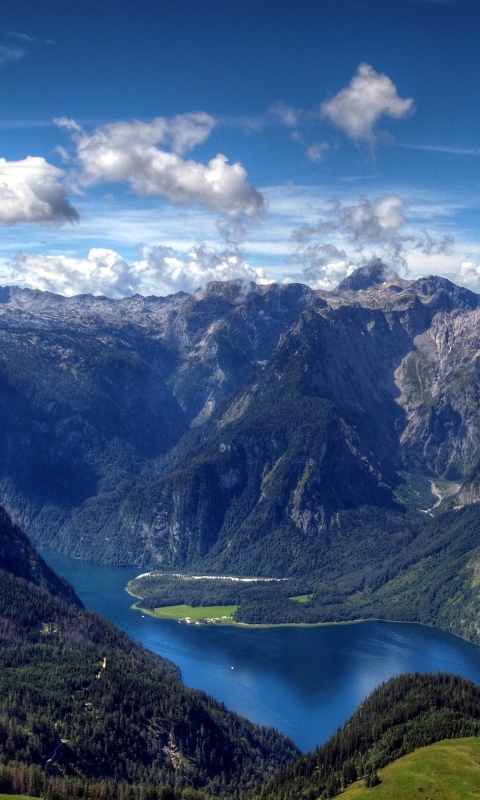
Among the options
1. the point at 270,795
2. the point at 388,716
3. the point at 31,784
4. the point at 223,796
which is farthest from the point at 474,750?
the point at 31,784

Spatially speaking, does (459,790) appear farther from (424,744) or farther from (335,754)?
(335,754)

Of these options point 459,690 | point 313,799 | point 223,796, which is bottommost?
point 223,796

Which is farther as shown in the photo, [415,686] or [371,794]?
[415,686]

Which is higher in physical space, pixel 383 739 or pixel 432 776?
pixel 432 776

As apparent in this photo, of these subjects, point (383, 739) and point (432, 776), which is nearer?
point (432, 776)

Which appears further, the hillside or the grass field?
the hillside

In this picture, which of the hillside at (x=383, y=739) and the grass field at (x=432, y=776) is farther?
the hillside at (x=383, y=739)

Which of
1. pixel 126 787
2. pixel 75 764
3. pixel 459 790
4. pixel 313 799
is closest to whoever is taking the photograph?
pixel 459 790

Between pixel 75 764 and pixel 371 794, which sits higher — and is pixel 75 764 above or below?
below
